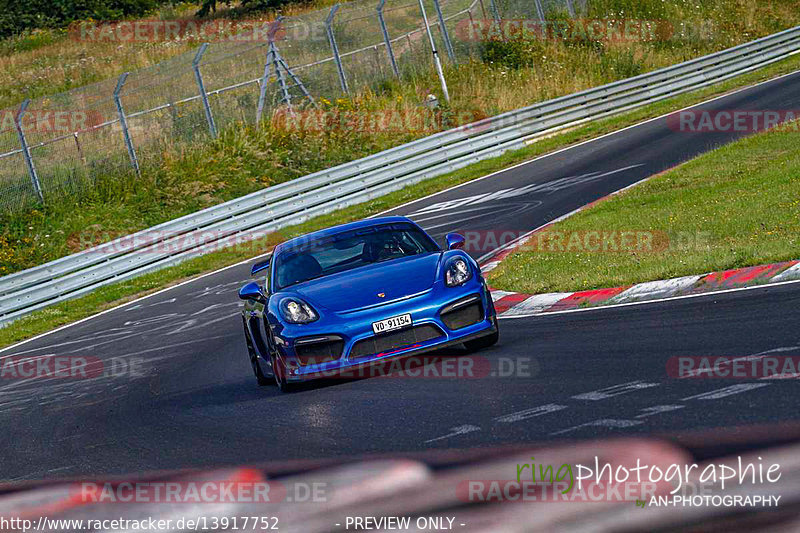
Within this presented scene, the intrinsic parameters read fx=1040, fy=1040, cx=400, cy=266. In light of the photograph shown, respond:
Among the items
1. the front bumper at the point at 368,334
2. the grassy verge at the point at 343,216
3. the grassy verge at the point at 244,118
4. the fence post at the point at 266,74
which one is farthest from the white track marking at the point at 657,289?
the fence post at the point at 266,74

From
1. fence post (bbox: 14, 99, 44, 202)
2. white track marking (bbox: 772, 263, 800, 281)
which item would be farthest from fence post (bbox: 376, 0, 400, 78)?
white track marking (bbox: 772, 263, 800, 281)

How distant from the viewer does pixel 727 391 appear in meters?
5.73

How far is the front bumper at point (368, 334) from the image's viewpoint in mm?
8148

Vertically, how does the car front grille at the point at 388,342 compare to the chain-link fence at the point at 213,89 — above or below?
above

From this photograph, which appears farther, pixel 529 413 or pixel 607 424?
pixel 529 413

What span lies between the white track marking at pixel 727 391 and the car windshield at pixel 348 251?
4.13 m

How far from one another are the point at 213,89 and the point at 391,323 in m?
23.0

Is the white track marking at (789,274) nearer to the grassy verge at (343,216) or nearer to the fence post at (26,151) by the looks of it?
the grassy verge at (343,216)

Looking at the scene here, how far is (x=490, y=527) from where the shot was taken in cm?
404

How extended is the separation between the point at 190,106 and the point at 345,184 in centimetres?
624

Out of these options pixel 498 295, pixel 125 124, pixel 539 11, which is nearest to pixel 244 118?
pixel 125 124

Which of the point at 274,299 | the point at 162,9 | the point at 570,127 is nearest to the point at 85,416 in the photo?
the point at 274,299

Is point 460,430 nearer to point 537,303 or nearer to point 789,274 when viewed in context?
point 789,274

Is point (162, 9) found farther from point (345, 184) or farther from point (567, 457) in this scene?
point (567, 457)
